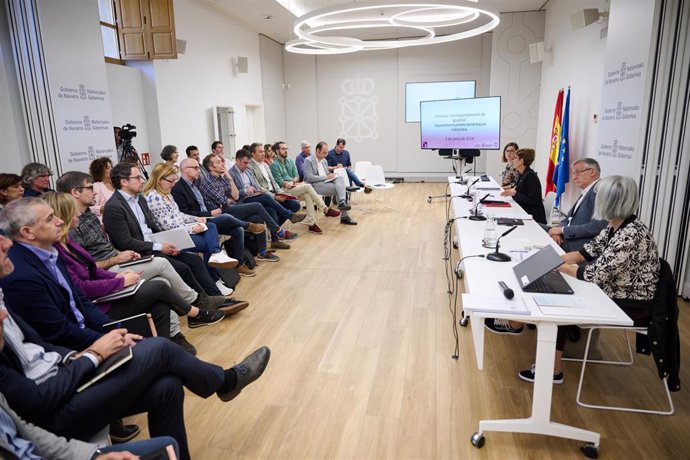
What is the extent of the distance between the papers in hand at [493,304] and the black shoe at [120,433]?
1.78 metres

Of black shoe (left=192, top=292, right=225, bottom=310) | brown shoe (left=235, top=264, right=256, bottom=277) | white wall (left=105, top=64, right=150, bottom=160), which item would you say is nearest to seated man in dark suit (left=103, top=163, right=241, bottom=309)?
black shoe (left=192, top=292, right=225, bottom=310)

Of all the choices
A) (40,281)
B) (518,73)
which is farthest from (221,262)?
(518,73)

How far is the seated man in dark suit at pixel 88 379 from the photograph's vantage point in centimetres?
149

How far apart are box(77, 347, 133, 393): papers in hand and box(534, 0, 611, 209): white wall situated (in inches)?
175

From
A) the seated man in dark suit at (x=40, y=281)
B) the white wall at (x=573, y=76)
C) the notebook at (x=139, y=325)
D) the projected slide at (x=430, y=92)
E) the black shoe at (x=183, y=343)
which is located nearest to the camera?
the seated man in dark suit at (x=40, y=281)

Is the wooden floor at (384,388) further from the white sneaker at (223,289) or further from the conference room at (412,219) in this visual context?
the white sneaker at (223,289)

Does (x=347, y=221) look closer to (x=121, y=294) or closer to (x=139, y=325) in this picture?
(x=121, y=294)

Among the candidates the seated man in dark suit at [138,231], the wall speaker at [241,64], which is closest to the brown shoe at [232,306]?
the seated man in dark suit at [138,231]

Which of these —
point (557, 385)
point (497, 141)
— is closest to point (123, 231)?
point (557, 385)

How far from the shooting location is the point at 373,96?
11.5m

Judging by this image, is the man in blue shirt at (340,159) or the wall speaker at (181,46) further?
the man in blue shirt at (340,159)

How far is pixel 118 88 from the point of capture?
20.1ft

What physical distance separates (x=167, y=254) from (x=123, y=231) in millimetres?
389

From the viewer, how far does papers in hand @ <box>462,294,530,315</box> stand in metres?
1.98
